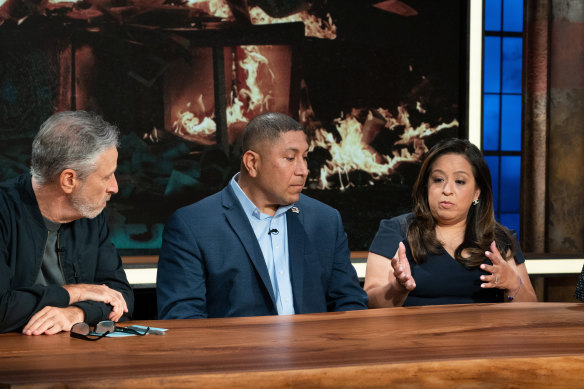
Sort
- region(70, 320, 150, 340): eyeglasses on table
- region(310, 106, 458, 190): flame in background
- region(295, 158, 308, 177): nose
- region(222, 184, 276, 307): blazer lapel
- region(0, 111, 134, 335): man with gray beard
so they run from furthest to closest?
region(310, 106, 458, 190): flame in background, region(295, 158, 308, 177): nose, region(222, 184, 276, 307): blazer lapel, region(0, 111, 134, 335): man with gray beard, region(70, 320, 150, 340): eyeglasses on table

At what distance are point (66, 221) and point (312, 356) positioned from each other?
111cm

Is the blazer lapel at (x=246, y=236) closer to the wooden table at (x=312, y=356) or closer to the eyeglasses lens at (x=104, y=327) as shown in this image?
the wooden table at (x=312, y=356)

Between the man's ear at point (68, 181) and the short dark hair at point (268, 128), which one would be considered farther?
the short dark hair at point (268, 128)

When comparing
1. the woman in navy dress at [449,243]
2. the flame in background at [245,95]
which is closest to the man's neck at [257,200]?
the woman in navy dress at [449,243]

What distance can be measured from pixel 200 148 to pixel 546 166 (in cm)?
249

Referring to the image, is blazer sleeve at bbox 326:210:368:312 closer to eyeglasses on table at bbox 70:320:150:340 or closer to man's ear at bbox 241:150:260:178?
man's ear at bbox 241:150:260:178

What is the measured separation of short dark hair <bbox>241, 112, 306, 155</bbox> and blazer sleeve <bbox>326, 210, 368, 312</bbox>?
42 centimetres

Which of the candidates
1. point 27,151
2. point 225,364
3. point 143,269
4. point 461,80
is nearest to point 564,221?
point 461,80

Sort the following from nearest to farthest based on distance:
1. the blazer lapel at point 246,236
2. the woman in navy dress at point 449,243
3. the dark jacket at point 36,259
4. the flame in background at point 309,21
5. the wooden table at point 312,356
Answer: the wooden table at point 312,356
the dark jacket at point 36,259
the blazer lapel at point 246,236
the woman in navy dress at point 449,243
the flame in background at point 309,21

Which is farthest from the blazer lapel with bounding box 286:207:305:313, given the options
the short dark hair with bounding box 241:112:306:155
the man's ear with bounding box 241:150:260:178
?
the short dark hair with bounding box 241:112:306:155

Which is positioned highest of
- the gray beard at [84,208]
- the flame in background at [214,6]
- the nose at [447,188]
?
the flame in background at [214,6]

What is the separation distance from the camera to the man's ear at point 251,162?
10.3 feet

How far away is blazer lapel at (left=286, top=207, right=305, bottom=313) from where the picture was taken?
3.01 metres

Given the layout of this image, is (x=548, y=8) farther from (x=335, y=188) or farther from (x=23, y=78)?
(x=23, y=78)
